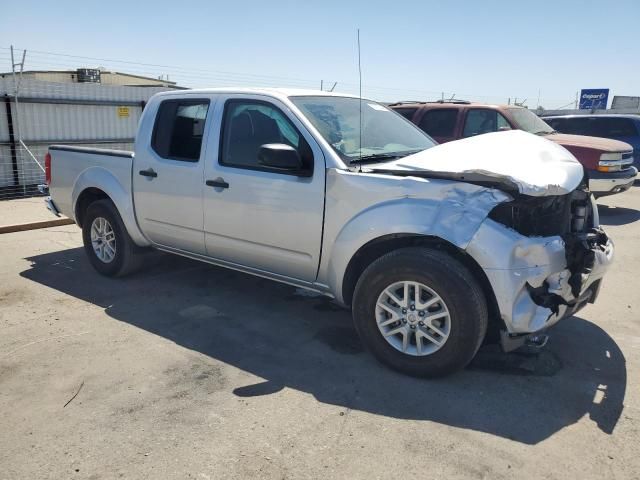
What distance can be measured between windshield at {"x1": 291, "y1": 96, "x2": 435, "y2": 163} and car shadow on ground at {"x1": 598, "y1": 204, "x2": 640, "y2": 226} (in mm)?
5884

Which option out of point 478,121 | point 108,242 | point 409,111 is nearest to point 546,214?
point 108,242

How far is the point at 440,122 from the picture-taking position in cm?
971

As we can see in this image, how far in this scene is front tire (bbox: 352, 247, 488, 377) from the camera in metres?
3.30

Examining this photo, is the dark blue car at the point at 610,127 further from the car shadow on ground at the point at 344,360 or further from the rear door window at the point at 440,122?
the car shadow on ground at the point at 344,360

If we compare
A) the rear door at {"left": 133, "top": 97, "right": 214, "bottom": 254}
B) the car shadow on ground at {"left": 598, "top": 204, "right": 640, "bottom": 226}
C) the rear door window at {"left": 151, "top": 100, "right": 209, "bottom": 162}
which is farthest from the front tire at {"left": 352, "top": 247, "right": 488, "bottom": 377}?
the car shadow on ground at {"left": 598, "top": 204, "right": 640, "bottom": 226}

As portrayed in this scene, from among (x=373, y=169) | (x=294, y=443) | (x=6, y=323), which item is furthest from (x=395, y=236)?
(x=6, y=323)

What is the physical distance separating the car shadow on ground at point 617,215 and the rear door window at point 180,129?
23.9 feet

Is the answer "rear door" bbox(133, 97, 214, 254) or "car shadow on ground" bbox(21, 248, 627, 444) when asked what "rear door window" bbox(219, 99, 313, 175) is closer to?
"rear door" bbox(133, 97, 214, 254)

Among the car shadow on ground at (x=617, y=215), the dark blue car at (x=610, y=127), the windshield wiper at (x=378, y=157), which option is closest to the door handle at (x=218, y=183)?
the windshield wiper at (x=378, y=157)

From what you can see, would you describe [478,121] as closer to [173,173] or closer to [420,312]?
[173,173]

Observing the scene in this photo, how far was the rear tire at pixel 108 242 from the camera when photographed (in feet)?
17.9

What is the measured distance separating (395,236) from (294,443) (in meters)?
1.47

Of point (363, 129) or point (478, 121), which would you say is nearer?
point (363, 129)

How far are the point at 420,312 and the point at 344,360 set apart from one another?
2.33 ft
